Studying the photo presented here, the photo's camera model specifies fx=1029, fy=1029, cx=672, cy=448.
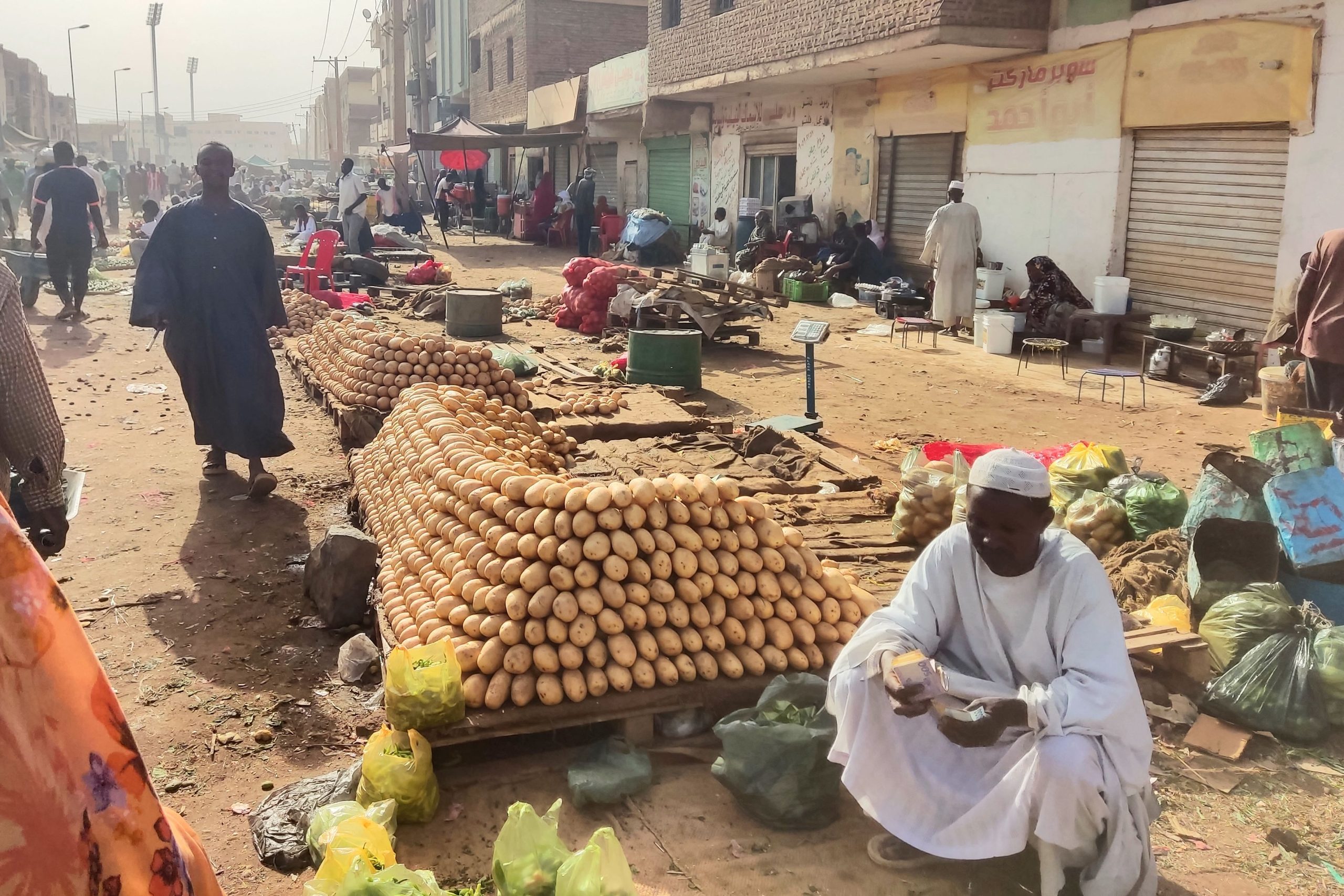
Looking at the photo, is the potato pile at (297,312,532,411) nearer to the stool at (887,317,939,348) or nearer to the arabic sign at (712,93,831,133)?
the stool at (887,317,939,348)

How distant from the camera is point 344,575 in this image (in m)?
4.88

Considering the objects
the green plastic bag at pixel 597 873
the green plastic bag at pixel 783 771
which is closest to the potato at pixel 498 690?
the green plastic bag at pixel 783 771

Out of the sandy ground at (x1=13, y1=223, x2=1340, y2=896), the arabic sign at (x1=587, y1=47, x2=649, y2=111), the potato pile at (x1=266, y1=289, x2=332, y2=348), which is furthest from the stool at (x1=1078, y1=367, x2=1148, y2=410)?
the arabic sign at (x1=587, y1=47, x2=649, y2=111)

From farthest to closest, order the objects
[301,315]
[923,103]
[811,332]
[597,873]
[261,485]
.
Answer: [923,103]
[301,315]
[811,332]
[261,485]
[597,873]

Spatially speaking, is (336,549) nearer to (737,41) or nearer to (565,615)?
(565,615)

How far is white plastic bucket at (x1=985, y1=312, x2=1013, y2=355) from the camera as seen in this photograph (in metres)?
12.5

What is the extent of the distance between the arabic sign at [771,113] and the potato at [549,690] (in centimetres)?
1715

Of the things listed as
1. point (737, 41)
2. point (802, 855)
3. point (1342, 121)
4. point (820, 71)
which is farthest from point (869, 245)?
point (802, 855)

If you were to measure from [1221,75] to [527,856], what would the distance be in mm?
11284

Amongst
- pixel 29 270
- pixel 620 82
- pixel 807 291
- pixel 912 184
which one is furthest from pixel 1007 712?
pixel 620 82

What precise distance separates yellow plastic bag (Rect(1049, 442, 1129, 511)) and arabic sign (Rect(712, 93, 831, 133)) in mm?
14355

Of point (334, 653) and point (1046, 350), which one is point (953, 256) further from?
point (334, 653)

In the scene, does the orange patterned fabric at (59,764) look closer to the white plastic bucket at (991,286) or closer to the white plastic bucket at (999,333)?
the white plastic bucket at (999,333)

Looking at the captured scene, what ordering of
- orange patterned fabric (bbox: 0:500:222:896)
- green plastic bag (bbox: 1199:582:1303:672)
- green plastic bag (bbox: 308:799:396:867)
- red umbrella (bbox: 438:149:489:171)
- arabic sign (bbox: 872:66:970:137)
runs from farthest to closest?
red umbrella (bbox: 438:149:489:171) < arabic sign (bbox: 872:66:970:137) < green plastic bag (bbox: 1199:582:1303:672) < green plastic bag (bbox: 308:799:396:867) < orange patterned fabric (bbox: 0:500:222:896)
